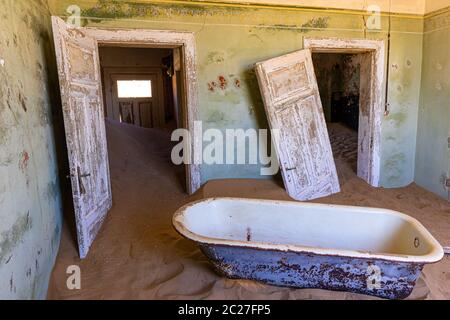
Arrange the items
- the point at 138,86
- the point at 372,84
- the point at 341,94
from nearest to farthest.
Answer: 1. the point at 372,84
2. the point at 341,94
3. the point at 138,86

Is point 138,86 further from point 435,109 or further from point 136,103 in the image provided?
point 435,109

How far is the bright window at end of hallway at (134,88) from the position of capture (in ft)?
28.0

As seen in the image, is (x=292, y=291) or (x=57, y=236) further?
(x=57, y=236)

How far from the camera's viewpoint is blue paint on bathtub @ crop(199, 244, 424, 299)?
6.65 ft

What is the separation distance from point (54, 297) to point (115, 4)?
106 inches

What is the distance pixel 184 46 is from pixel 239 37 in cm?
64

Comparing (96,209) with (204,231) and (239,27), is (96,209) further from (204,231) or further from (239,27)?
(239,27)

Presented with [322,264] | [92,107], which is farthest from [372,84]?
[92,107]

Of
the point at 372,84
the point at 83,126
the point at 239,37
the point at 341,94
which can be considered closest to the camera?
the point at 83,126

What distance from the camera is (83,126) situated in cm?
283
